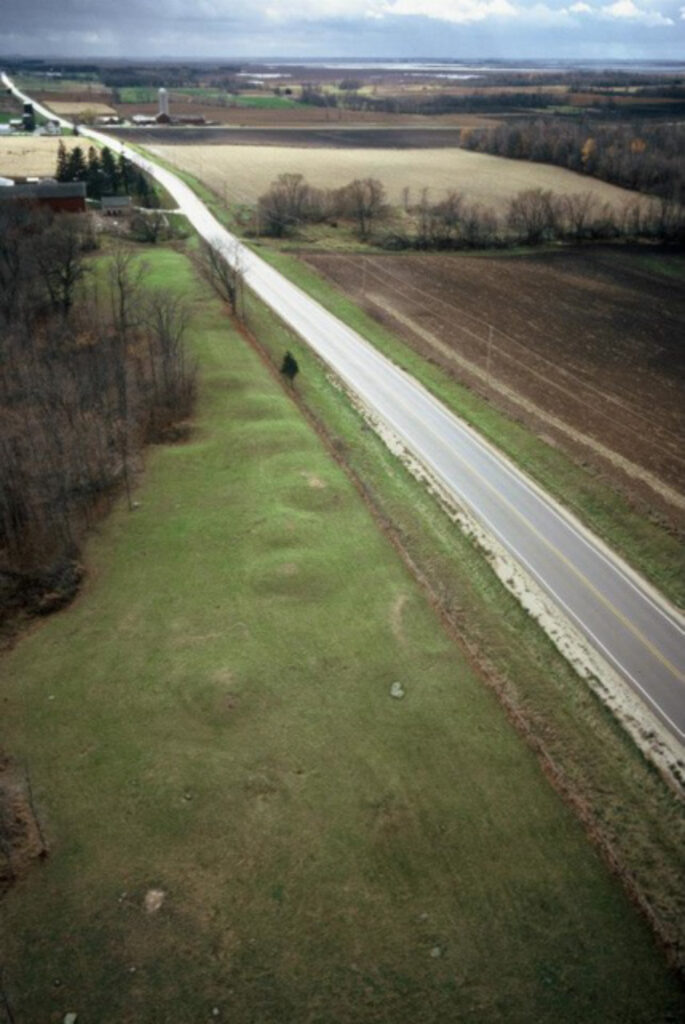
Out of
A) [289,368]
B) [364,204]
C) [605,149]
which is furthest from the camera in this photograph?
[605,149]

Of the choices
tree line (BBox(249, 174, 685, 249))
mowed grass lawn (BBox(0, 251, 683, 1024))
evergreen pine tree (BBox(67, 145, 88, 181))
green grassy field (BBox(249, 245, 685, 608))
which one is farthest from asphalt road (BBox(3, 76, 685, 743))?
evergreen pine tree (BBox(67, 145, 88, 181))

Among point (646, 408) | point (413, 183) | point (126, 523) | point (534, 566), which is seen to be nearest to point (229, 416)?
point (126, 523)

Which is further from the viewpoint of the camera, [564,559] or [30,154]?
[30,154]

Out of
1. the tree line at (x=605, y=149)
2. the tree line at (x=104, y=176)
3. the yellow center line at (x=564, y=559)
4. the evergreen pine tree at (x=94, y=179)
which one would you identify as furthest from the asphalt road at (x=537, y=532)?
the tree line at (x=605, y=149)

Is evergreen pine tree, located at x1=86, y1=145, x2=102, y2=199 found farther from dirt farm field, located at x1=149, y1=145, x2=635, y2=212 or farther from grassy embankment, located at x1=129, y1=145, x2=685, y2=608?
grassy embankment, located at x1=129, y1=145, x2=685, y2=608

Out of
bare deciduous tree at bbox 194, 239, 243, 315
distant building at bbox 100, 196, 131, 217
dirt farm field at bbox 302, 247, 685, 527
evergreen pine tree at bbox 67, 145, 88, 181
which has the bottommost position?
dirt farm field at bbox 302, 247, 685, 527

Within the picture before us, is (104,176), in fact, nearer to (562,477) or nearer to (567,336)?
(567,336)

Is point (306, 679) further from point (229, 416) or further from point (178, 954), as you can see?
point (229, 416)

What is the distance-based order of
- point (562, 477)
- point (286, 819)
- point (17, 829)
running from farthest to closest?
point (562, 477) → point (286, 819) → point (17, 829)

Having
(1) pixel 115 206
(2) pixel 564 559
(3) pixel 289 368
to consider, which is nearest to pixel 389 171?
(1) pixel 115 206
